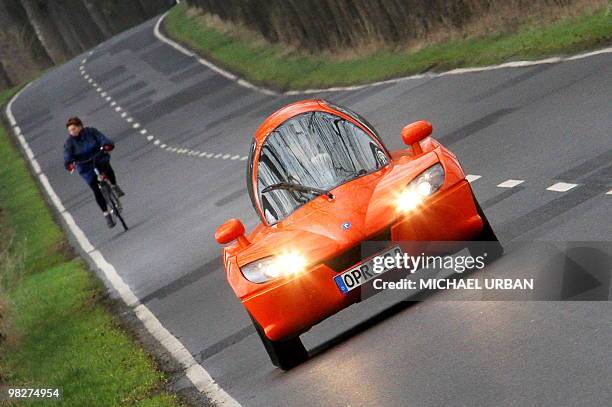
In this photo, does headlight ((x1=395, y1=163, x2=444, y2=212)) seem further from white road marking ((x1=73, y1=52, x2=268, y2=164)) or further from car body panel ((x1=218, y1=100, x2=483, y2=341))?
white road marking ((x1=73, y1=52, x2=268, y2=164))

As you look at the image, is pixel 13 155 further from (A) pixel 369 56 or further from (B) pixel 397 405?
(B) pixel 397 405

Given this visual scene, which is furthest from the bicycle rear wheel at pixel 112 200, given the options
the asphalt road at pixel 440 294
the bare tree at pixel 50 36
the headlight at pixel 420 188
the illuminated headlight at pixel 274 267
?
the bare tree at pixel 50 36

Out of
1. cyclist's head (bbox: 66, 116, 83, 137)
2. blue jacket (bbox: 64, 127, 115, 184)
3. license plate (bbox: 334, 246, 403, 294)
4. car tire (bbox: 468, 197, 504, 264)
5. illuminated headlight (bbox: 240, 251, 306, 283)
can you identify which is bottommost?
blue jacket (bbox: 64, 127, 115, 184)

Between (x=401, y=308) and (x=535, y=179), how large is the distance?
3.58 m

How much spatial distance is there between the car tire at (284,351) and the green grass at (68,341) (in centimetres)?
104

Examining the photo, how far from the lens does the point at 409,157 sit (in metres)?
12.3

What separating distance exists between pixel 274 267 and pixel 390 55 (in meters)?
23.8

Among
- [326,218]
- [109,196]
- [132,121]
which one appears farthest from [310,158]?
[132,121]

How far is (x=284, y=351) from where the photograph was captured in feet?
38.6

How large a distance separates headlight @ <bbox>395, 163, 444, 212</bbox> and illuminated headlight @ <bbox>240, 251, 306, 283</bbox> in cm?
83

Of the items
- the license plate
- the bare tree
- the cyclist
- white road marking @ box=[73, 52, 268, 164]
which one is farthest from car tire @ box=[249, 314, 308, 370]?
the bare tree

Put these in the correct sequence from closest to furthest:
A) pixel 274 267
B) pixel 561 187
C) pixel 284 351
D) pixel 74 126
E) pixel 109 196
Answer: pixel 274 267
pixel 284 351
pixel 561 187
pixel 74 126
pixel 109 196

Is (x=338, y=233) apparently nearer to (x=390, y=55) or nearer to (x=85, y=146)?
(x=85, y=146)

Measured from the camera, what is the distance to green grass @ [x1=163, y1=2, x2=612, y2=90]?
24594 mm
